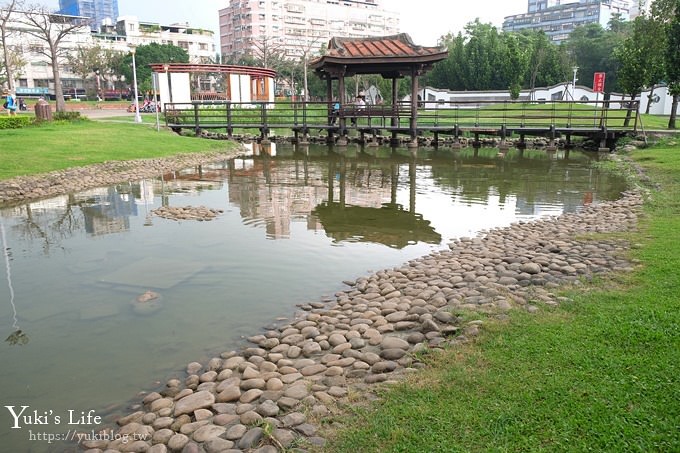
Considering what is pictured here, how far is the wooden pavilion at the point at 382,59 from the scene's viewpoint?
24688 mm

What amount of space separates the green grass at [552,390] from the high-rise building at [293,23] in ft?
327

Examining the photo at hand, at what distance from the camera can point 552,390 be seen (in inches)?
154

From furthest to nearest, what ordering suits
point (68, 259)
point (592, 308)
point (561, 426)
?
point (68, 259) → point (592, 308) → point (561, 426)

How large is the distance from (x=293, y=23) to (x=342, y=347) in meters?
116

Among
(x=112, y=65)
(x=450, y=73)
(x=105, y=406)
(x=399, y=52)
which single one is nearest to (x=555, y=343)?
(x=105, y=406)

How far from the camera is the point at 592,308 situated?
534 centimetres

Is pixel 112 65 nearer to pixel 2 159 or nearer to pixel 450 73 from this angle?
pixel 450 73

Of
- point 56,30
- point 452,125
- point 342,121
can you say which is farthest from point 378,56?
point 56,30

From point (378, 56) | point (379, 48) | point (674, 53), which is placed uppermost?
point (379, 48)

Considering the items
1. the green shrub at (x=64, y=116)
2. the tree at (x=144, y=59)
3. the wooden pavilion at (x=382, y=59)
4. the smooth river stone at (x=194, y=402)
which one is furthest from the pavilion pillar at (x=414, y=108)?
the tree at (x=144, y=59)

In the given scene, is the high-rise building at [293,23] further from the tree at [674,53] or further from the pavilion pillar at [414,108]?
the tree at [674,53]

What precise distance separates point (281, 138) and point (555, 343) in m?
26.5

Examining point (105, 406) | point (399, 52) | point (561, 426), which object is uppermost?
point (399, 52)

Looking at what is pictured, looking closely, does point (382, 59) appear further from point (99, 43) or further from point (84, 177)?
point (99, 43)
